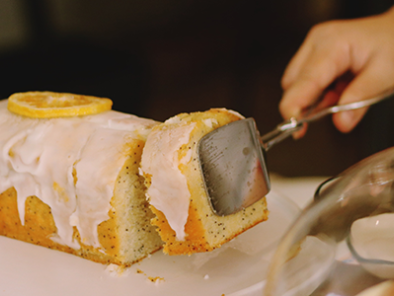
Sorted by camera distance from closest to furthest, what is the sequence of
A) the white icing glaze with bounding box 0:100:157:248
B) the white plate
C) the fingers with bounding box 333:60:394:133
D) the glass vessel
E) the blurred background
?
1. the glass vessel
2. the white plate
3. the white icing glaze with bounding box 0:100:157:248
4. the fingers with bounding box 333:60:394:133
5. the blurred background

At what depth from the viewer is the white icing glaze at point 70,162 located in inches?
43.3

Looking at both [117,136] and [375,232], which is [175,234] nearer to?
[117,136]

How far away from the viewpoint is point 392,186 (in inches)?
21.1

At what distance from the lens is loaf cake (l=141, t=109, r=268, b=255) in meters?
1.00

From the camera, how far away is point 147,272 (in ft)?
3.61

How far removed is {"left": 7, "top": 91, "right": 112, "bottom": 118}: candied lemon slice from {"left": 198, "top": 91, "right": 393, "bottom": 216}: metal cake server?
16.6 inches

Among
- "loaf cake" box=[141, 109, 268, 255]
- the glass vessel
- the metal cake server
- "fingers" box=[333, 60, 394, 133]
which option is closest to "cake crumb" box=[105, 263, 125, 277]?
"loaf cake" box=[141, 109, 268, 255]

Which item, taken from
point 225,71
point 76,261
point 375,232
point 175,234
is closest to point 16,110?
point 76,261

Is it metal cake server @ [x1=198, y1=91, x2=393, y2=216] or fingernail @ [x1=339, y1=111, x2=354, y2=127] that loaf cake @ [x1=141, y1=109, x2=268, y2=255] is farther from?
fingernail @ [x1=339, y1=111, x2=354, y2=127]

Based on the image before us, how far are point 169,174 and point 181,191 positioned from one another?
Answer: 5 centimetres

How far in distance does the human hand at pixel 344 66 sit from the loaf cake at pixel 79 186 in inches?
25.4

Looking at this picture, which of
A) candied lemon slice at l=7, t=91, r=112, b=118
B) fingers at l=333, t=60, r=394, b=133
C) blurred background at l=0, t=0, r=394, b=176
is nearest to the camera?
candied lemon slice at l=7, t=91, r=112, b=118

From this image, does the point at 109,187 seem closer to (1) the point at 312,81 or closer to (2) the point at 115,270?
(2) the point at 115,270

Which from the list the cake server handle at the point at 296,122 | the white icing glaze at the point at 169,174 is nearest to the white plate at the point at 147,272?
the white icing glaze at the point at 169,174
